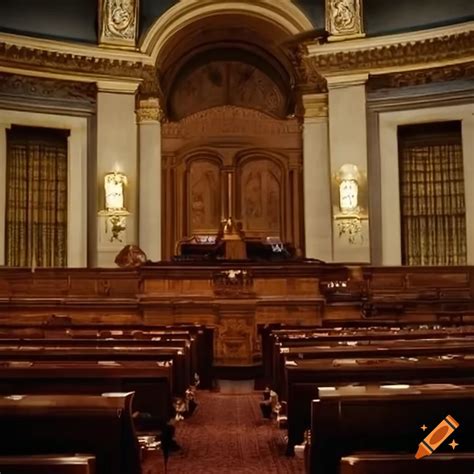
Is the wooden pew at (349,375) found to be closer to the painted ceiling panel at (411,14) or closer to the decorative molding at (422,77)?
the decorative molding at (422,77)

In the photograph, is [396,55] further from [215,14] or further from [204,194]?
[204,194]

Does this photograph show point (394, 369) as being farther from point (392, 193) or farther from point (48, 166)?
point (48, 166)

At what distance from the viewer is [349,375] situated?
3434 mm

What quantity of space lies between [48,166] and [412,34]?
28.1 feet

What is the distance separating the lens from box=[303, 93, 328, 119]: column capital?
1617cm

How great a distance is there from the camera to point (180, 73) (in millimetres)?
19156

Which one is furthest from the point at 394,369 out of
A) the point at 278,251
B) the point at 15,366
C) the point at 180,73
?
the point at 180,73

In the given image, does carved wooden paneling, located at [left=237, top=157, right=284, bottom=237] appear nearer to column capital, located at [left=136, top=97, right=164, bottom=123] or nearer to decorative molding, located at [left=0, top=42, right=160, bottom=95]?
column capital, located at [left=136, top=97, right=164, bottom=123]

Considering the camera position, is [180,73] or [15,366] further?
[180,73]

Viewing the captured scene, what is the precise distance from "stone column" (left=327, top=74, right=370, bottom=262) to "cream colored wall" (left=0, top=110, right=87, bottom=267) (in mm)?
5519

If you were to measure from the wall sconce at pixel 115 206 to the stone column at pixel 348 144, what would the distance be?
15.0 feet

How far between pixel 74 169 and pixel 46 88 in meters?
1.86

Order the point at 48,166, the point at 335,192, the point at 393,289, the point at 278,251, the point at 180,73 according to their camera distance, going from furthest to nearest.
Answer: the point at 180,73 < the point at 48,166 < the point at 335,192 < the point at 278,251 < the point at 393,289

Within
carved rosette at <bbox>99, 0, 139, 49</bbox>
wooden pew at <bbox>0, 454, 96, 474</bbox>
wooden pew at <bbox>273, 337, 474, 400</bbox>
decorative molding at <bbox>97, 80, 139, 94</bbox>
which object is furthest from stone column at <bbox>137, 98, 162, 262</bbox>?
wooden pew at <bbox>0, 454, 96, 474</bbox>
